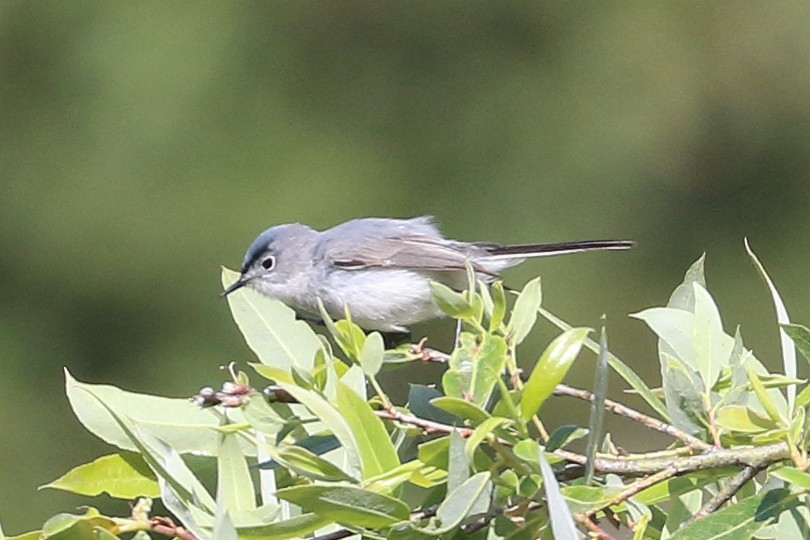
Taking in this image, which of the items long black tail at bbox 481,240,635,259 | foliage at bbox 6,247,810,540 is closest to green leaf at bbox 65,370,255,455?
foliage at bbox 6,247,810,540

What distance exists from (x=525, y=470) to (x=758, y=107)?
4843 mm

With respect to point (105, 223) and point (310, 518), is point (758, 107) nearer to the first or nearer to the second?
point (105, 223)

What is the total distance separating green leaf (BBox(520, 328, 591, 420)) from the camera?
2.51 ft

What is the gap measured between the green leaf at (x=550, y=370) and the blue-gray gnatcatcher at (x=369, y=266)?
1320 millimetres

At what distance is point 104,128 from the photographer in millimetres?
4953

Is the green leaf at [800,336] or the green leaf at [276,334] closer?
the green leaf at [800,336]

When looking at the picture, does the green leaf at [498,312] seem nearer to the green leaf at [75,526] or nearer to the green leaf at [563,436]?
the green leaf at [563,436]

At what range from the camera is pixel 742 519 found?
2.50 ft

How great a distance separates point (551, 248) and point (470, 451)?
4.55 ft

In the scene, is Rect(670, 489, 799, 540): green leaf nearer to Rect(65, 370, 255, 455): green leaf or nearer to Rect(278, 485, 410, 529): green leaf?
Rect(278, 485, 410, 529): green leaf

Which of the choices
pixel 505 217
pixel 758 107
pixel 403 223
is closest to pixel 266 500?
pixel 403 223

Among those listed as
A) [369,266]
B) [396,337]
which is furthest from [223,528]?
[369,266]

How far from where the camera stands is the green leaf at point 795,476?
2.35ft

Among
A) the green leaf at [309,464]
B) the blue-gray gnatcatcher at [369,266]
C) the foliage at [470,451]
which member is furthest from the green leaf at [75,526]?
the blue-gray gnatcatcher at [369,266]
